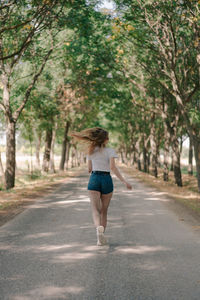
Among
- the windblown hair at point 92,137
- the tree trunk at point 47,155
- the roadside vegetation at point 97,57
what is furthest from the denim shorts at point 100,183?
the tree trunk at point 47,155

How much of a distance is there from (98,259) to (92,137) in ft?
7.05

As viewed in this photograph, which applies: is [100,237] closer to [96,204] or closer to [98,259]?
[96,204]

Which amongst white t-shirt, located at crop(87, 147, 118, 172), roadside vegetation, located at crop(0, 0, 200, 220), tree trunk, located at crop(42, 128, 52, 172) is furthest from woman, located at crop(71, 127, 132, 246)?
tree trunk, located at crop(42, 128, 52, 172)

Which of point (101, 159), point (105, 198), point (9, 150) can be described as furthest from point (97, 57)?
point (105, 198)

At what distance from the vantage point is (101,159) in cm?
632

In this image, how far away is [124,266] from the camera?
5.01 metres

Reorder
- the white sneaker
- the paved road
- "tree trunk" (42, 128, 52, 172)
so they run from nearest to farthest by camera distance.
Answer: the paved road < the white sneaker < "tree trunk" (42, 128, 52, 172)

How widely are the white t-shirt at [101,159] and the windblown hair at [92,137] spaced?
98 millimetres

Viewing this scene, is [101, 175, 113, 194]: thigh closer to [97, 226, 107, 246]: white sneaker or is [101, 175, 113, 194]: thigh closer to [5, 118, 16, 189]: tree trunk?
[97, 226, 107, 246]: white sneaker

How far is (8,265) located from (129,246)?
7.06 feet

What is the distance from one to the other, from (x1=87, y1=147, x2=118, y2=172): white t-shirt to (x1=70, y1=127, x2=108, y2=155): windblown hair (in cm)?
10

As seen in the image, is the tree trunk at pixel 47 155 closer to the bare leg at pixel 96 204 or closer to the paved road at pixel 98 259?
the paved road at pixel 98 259

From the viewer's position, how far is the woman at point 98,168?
6.27 meters

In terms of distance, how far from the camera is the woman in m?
6.27
